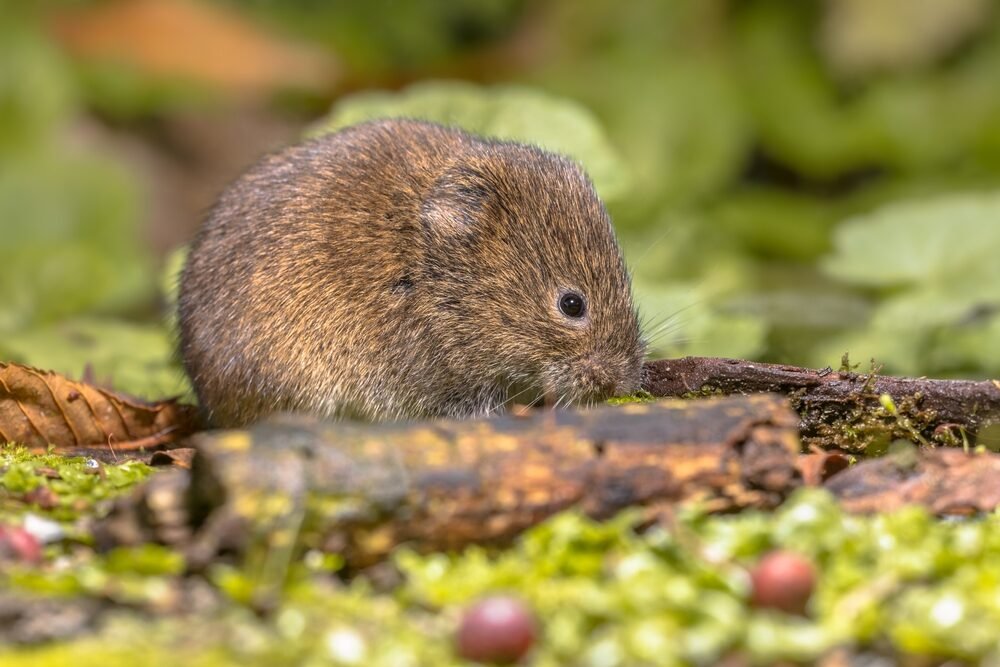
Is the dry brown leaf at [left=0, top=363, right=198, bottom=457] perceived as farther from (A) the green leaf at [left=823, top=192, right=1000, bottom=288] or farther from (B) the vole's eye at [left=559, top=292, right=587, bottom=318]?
(A) the green leaf at [left=823, top=192, right=1000, bottom=288]

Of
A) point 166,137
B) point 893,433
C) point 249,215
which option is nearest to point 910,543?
point 893,433

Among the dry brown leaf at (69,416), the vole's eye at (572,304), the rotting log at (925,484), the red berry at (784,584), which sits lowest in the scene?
the red berry at (784,584)

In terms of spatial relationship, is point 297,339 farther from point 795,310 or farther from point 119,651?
point 795,310

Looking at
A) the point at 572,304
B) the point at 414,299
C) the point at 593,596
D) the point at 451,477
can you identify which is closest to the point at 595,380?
the point at 572,304

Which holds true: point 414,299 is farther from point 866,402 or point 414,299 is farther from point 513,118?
point 513,118

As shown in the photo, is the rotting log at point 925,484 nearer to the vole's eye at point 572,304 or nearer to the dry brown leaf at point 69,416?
the vole's eye at point 572,304

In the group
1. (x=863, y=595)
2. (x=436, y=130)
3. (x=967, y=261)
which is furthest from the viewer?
(x=967, y=261)

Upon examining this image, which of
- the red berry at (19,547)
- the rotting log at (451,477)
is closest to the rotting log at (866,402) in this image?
the rotting log at (451,477)
